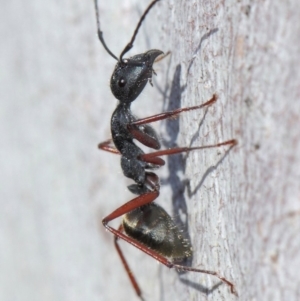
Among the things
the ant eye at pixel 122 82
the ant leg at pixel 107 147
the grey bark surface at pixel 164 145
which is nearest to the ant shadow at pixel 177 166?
the grey bark surface at pixel 164 145

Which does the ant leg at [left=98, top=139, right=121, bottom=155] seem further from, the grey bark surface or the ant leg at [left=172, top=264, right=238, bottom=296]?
the ant leg at [left=172, top=264, right=238, bottom=296]

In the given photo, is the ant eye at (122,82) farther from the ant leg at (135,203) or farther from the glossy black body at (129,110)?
the ant leg at (135,203)

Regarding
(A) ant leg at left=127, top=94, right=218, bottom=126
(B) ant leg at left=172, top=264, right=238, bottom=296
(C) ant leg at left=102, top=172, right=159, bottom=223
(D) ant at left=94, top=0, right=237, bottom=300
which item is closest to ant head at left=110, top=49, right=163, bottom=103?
(D) ant at left=94, top=0, right=237, bottom=300

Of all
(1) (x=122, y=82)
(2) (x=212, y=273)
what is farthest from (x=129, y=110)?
(2) (x=212, y=273)

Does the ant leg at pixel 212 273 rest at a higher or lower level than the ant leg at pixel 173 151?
lower

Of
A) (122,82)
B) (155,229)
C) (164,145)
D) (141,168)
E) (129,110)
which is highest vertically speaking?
(122,82)

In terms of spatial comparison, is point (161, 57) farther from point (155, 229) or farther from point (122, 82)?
point (155, 229)
